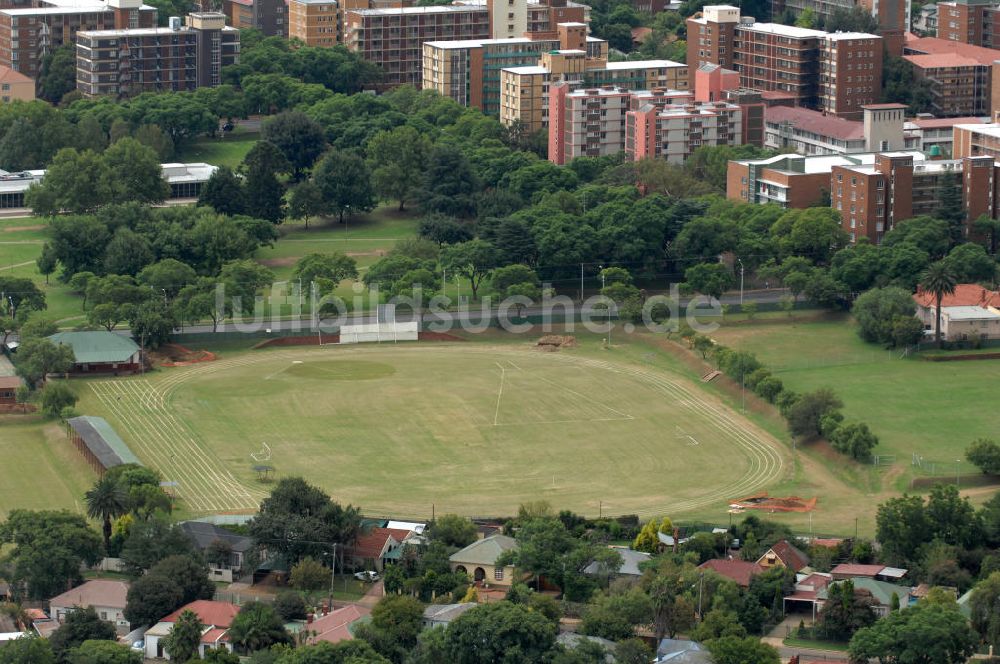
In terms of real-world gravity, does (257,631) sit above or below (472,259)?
below

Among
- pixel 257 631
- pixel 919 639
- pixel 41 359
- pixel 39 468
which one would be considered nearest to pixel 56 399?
pixel 41 359

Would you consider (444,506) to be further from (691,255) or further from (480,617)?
(691,255)

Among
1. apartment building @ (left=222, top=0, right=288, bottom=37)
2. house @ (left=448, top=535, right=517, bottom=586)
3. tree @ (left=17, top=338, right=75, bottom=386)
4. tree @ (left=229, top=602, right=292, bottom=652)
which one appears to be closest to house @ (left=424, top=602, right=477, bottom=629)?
house @ (left=448, top=535, right=517, bottom=586)

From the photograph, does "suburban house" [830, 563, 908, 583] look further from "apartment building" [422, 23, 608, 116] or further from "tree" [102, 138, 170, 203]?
A: "apartment building" [422, 23, 608, 116]

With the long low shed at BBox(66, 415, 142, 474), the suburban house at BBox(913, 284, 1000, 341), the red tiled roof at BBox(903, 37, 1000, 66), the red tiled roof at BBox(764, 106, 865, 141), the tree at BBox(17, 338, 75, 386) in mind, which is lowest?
the long low shed at BBox(66, 415, 142, 474)

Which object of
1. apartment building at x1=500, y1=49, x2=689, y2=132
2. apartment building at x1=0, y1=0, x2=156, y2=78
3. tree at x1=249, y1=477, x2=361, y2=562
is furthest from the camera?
apartment building at x1=0, y1=0, x2=156, y2=78

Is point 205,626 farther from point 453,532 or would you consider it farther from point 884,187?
point 884,187

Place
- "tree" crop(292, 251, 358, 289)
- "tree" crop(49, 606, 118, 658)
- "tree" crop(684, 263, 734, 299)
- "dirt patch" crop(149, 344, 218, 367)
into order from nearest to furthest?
1. "tree" crop(49, 606, 118, 658)
2. "dirt patch" crop(149, 344, 218, 367)
3. "tree" crop(684, 263, 734, 299)
4. "tree" crop(292, 251, 358, 289)
